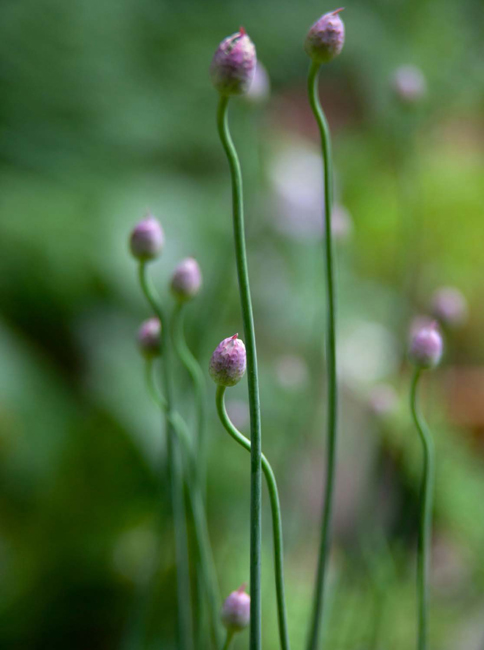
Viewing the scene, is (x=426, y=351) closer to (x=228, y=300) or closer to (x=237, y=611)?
(x=237, y=611)

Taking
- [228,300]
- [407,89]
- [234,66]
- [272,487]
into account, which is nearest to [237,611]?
[272,487]

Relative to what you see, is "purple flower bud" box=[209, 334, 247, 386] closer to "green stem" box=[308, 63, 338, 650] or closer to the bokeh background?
"green stem" box=[308, 63, 338, 650]

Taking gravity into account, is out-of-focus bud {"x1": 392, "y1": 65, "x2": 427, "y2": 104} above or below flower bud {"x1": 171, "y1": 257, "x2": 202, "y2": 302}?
above

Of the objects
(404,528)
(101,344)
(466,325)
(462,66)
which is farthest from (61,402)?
(462,66)

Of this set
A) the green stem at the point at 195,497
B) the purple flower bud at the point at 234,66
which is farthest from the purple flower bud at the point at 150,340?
the purple flower bud at the point at 234,66

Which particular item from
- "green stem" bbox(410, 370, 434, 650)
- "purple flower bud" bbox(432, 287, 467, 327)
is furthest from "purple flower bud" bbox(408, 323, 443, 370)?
"purple flower bud" bbox(432, 287, 467, 327)
